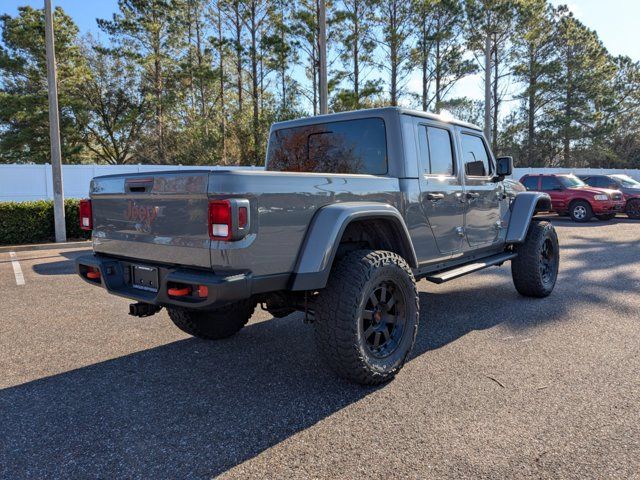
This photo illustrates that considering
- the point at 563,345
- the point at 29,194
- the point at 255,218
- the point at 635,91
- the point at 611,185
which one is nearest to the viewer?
the point at 255,218

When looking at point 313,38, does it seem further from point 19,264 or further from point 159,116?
point 19,264

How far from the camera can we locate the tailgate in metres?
2.77

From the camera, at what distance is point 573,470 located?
232 centimetres

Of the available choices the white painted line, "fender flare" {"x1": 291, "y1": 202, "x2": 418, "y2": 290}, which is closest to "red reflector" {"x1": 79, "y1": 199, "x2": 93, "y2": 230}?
"fender flare" {"x1": 291, "y1": 202, "x2": 418, "y2": 290}

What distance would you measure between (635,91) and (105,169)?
4723cm

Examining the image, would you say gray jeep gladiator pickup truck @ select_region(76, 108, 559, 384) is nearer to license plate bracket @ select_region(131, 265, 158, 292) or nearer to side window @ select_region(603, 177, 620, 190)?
license plate bracket @ select_region(131, 265, 158, 292)

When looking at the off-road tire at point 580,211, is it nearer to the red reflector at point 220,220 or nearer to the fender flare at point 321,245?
the fender flare at point 321,245

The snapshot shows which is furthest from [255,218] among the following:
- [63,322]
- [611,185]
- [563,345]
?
[611,185]

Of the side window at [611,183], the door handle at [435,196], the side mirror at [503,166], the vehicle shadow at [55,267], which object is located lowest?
the vehicle shadow at [55,267]

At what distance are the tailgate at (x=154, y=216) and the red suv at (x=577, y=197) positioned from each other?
15587 mm

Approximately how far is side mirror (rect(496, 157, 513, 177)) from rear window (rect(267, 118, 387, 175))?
1.93 m

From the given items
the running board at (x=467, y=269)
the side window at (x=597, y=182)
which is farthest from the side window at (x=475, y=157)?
the side window at (x=597, y=182)

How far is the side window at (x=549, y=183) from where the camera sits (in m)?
17.0

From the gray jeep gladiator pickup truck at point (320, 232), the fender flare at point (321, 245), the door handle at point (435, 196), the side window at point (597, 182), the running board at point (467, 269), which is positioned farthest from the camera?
the side window at point (597, 182)
